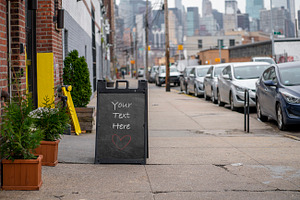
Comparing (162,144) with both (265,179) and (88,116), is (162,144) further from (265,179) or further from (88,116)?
(265,179)

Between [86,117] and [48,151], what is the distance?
383 cm

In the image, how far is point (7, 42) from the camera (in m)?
6.14

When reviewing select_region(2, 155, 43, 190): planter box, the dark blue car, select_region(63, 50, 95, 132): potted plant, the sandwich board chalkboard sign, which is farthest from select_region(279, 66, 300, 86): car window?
select_region(2, 155, 43, 190): planter box

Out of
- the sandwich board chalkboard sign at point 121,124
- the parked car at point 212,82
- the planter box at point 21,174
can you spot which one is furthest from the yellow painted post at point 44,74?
the parked car at point 212,82

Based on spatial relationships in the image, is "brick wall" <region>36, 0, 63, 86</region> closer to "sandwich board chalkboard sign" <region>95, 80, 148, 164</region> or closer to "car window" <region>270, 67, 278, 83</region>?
"sandwich board chalkboard sign" <region>95, 80, 148, 164</region>

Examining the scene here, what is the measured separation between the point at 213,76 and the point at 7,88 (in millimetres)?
15886

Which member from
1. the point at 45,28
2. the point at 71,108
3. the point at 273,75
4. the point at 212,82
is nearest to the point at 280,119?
the point at 273,75

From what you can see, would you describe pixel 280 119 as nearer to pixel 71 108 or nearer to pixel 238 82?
pixel 71 108

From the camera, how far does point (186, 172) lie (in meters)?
6.37

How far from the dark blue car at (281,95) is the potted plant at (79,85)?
4.30 meters

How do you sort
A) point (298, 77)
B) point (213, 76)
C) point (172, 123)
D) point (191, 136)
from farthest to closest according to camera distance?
point (213, 76) → point (172, 123) → point (298, 77) → point (191, 136)

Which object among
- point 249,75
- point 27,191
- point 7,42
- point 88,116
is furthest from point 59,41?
point 249,75

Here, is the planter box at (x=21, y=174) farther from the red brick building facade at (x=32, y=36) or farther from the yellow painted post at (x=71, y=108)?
the yellow painted post at (x=71, y=108)

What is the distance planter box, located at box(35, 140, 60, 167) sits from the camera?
6.37 metres
